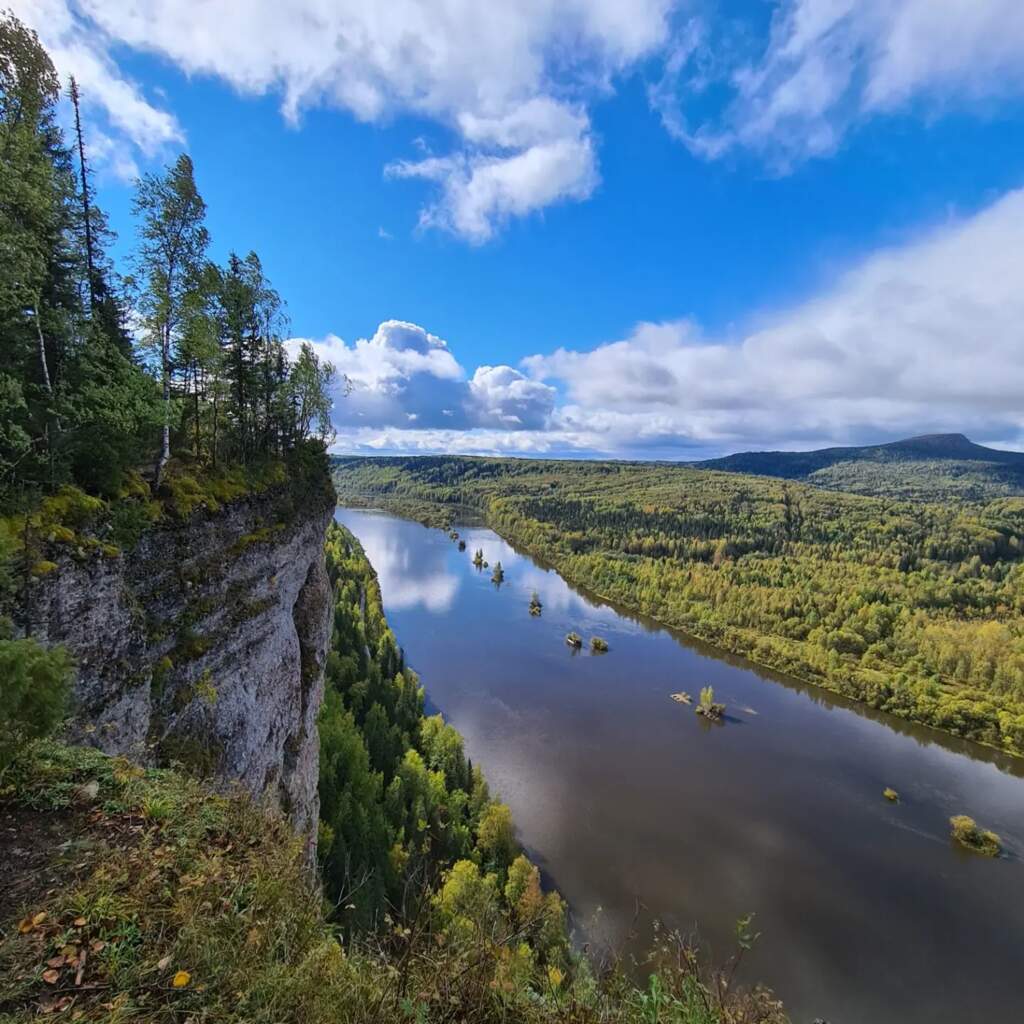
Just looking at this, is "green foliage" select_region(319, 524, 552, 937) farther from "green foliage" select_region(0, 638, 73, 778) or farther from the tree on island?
the tree on island

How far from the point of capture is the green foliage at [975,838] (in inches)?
1233

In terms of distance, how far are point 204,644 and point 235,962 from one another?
30.7 ft

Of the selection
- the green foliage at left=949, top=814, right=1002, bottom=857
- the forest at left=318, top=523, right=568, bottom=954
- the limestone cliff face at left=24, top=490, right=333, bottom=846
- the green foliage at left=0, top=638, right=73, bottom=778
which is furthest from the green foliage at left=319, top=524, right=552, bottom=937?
the green foliage at left=949, top=814, right=1002, bottom=857

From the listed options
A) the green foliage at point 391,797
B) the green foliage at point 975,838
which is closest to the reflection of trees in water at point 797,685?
the green foliage at point 975,838

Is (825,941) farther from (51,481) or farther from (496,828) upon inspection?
(51,481)

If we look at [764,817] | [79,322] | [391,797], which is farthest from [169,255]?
[764,817]

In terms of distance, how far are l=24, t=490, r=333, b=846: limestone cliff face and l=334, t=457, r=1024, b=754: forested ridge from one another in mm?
56914

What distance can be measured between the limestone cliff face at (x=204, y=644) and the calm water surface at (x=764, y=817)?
35.2 ft

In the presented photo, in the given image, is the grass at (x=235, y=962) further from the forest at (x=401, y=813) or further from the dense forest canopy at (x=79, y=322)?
the forest at (x=401, y=813)

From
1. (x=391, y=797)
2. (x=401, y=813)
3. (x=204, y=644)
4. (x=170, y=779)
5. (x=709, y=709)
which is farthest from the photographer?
(x=709, y=709)

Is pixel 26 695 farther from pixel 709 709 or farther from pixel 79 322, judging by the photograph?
pixel 709 709

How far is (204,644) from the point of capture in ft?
37.6

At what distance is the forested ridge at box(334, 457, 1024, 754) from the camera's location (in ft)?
174

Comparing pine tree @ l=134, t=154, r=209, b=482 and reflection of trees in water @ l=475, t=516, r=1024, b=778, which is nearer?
pine tree @ l=134, t=154, r=209, b=482
